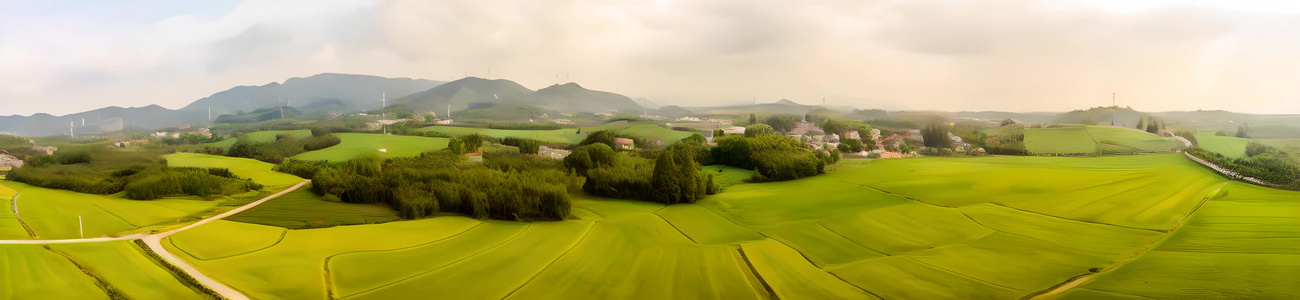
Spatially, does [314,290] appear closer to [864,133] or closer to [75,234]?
[75,234]

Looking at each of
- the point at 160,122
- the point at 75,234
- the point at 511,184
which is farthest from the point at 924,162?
the point at 160,122

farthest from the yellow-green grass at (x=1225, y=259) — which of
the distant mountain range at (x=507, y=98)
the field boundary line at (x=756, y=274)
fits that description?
the distant mountain range at (x=507, y=98)

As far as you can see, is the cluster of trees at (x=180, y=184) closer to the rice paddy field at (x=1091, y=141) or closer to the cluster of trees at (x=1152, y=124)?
the rice paddy field at (x=1091, y=141)

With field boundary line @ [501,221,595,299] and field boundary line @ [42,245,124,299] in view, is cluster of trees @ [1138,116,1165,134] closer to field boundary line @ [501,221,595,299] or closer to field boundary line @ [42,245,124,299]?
field boundary line @ [501,221,595,299]

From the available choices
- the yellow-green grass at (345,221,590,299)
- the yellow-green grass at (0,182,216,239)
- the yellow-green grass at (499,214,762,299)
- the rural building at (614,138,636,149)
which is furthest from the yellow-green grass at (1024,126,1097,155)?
the yellow-green grass at (0,182,216,239)

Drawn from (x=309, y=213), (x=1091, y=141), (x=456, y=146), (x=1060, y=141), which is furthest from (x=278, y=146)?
(x=1091, y=141)

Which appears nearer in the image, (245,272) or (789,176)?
(245,272)
